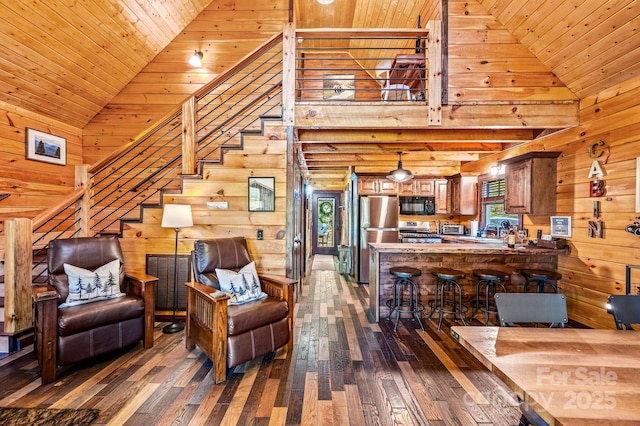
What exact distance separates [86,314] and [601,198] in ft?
16.8

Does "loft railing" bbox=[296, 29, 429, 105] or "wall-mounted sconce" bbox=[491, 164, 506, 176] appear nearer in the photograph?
"loft railing" bbox=[296, 29, 429, 105]

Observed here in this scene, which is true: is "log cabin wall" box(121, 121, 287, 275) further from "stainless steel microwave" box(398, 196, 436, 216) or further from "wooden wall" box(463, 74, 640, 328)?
"stainless steel microwave" box(398, 196, 436, 216)

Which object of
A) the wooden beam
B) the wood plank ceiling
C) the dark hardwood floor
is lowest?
the dark hardwood floor

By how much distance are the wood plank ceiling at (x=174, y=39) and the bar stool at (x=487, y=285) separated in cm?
188

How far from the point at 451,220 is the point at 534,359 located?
18.6ft

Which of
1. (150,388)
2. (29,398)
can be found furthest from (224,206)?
(29,398)

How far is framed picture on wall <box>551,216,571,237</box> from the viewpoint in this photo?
361cm

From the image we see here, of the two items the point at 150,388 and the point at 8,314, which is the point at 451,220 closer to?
the point at 150,388

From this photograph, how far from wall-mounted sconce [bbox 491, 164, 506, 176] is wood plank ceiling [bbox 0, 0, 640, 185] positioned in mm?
291

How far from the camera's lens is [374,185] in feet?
19.8

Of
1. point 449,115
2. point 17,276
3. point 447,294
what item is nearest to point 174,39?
point 17,276

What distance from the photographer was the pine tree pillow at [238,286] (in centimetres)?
268

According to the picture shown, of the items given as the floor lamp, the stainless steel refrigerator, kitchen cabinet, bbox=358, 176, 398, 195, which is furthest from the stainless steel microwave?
the floor lamp

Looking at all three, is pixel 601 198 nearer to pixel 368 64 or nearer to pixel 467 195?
pixel 467 195
